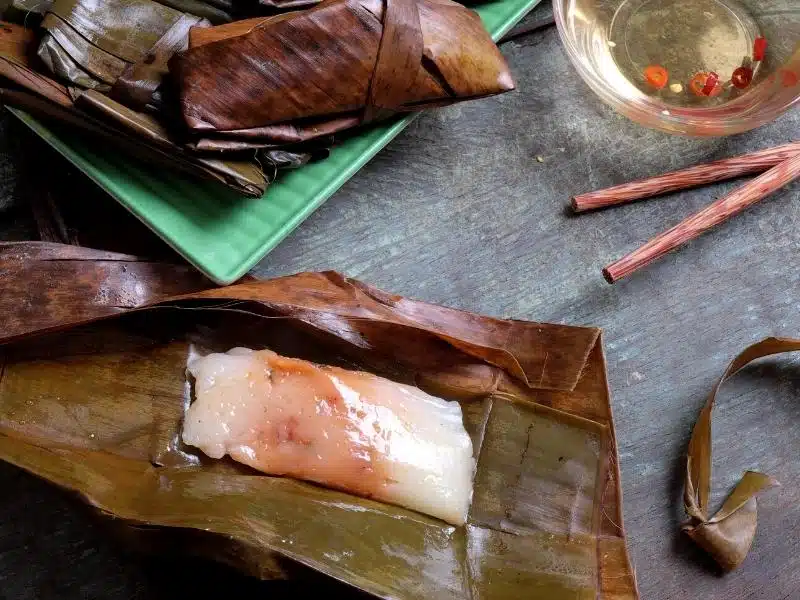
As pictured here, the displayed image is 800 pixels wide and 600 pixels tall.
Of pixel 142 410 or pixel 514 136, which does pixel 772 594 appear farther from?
pixel 142 410

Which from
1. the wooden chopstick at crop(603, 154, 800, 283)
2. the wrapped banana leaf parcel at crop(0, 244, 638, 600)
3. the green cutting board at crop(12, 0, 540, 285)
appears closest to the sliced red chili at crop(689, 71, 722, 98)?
the wooden chopstick at crop(603, 154, 800, 283)

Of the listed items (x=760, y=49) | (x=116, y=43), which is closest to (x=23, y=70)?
(x=116, y=43)

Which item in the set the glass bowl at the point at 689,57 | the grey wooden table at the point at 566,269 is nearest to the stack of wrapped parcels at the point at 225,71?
the grey wooden table at the point at 566,269

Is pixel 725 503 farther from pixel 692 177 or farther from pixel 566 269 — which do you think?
pixel 692 177

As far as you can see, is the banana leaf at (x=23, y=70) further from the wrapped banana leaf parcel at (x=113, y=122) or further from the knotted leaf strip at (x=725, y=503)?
the knotted leaf strip at (x=725, y=503)

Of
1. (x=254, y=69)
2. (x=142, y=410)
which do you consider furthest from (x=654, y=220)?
(x=142, y=410)

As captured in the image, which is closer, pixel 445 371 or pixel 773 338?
pixel 445 371
